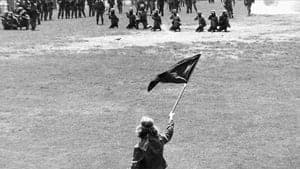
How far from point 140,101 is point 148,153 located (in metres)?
9.12

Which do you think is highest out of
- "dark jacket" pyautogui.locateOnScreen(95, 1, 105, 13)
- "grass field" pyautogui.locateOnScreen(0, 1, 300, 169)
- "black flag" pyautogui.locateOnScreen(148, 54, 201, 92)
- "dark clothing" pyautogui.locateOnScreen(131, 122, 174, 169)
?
"dark jacket" pyautogui.locateOnScreen(95, 1, 105, 13)

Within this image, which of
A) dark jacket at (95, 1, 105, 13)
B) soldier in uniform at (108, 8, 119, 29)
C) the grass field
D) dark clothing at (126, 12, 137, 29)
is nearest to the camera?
the grass field

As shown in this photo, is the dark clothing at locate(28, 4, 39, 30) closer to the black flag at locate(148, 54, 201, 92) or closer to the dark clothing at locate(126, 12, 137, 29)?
the dark clothing at locate(126, 12, 137, 29)

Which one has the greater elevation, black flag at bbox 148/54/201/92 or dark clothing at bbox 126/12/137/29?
black flag at bbox 148/54/201/92

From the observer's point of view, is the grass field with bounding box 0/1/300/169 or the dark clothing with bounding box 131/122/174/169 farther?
the grass field with bounding box 0/1/300/169

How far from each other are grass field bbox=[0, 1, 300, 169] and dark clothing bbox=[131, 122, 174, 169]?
346 centimetres

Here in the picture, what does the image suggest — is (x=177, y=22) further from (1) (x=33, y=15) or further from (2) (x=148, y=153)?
(2) (x=148, y=153)

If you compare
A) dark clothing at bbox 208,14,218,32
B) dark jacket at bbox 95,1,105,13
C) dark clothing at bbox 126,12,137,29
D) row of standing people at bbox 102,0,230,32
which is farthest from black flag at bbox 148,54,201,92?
dark jacket at bbox 95,1,105,13

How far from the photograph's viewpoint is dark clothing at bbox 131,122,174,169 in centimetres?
812

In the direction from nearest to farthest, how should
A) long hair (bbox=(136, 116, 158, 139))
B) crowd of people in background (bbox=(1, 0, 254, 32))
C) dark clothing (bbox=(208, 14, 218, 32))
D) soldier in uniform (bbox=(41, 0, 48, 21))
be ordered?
long hair (bbox=(136, 116, 158, 139)), dark clothing (bbox=(208, 14, 218, 32)), crowd of people in background (bbox=(1, 0, 254, 32)), soldier in uniform (bbox=(41, 0, 48, 21))

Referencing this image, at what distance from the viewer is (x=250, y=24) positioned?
122 feet

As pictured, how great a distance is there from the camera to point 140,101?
17266mm

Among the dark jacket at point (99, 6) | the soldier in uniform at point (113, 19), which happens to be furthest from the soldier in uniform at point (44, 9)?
the soldier in uniform at point (113, 19)

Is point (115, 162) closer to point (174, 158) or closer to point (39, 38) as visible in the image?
point (174, 158)
